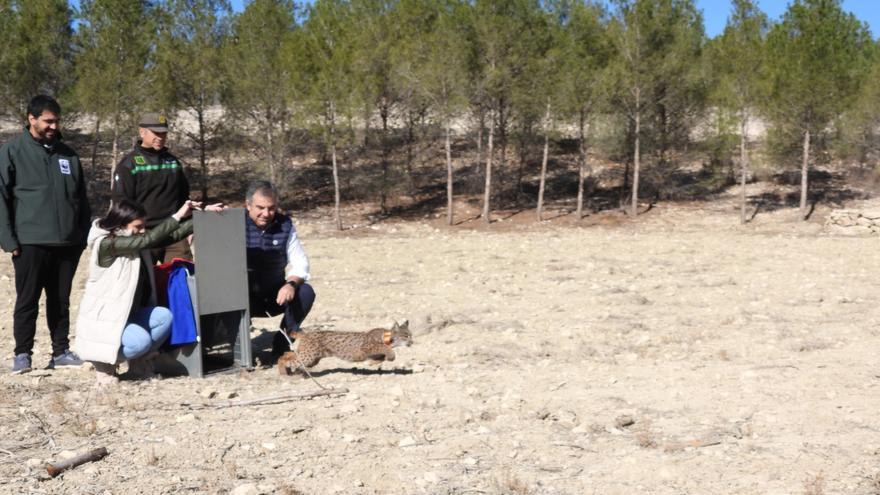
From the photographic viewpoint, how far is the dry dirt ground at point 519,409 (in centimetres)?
460

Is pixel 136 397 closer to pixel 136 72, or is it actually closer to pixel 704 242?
pixel 704 242

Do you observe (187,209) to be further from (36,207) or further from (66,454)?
(66,454)

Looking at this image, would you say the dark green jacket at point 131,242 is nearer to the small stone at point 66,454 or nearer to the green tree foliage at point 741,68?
the small stone at point 66,454

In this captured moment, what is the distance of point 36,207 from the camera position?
6824mm

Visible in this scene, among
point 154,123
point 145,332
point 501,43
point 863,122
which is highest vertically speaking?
point 501,43

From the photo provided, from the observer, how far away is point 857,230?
25.0 metres

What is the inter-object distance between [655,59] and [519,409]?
26388 millimetres

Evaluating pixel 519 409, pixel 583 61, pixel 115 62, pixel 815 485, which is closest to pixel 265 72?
pixel 115 62

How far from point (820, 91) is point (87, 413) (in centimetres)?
2655

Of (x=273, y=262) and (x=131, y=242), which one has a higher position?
(x=131, y=242)

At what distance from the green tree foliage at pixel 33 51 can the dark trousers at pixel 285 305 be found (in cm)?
2597

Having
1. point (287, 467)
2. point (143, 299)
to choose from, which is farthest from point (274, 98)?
point (287, 467)

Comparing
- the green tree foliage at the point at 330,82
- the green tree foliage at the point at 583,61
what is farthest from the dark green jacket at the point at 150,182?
the green tree foliage at the point at 583,61

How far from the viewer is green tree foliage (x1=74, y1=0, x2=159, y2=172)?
29013 mm
